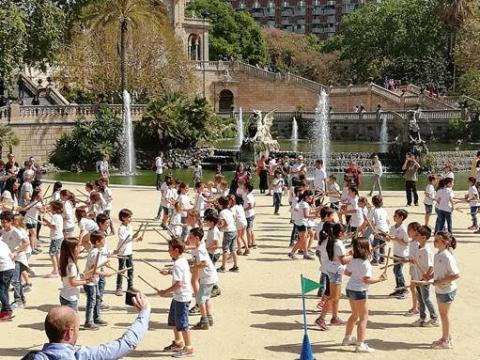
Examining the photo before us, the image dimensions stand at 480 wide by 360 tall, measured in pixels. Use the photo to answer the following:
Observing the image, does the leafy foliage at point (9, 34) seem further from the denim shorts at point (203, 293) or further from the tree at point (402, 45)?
the tree at point (402, 45)

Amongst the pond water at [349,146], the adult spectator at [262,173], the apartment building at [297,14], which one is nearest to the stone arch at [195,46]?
the pond water at [349,146]

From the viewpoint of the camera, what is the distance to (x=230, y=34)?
289 ft

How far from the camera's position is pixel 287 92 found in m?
69.0

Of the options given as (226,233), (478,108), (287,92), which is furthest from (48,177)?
(287,92)

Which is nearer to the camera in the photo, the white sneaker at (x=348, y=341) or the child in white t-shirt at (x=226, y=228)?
the white sneaker at (x=348, y=341)

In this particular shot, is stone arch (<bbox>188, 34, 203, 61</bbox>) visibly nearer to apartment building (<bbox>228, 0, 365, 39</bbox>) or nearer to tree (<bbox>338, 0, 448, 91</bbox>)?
tree (<bbox>338, 0, 448, 91</bbox>)

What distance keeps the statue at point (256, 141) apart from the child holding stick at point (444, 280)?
25.7m

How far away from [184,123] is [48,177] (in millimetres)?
8482

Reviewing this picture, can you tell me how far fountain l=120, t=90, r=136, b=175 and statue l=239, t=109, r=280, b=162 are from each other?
6212 millimetres

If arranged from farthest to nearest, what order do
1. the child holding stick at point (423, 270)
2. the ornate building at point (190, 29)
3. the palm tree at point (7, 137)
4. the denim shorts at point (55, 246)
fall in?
1. the ornate building at point (190, 29)
2. the palm tree at point (7, 137)
3. the denim shorts at point (55, 246)
4. the child holding stick at point (423, 270)

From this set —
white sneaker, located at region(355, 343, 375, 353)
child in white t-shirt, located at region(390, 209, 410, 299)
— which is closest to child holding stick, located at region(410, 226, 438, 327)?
child in white t-shirt, located at region(390, 209, 410, 299)

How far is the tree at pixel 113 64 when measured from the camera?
45.6 meters

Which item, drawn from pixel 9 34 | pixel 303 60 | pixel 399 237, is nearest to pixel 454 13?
→ pixel 303 60

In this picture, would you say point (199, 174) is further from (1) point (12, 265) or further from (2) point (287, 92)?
(2) point (287, 92)
